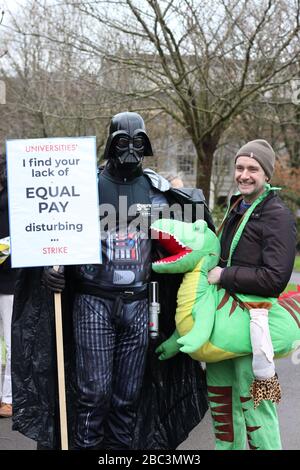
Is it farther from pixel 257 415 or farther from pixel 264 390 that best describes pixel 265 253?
pixel 257 415

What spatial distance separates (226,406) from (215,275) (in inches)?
29.4

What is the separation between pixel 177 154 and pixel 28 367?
62.4 ft

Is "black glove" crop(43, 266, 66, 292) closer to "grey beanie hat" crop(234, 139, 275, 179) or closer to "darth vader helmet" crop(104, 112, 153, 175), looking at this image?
"darth vader helmet" crop(104, 112, 153, 175)

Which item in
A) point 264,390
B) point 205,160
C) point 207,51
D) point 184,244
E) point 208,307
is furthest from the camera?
point 205,160

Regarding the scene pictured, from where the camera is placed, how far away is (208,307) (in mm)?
3168

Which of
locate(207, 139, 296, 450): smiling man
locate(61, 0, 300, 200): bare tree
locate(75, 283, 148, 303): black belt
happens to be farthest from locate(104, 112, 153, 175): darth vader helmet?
locate(61, 0, 300, 200): bare tree

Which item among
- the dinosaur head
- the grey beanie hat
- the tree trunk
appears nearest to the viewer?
the grey beanie hat

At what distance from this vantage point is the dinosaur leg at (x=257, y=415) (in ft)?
10.4

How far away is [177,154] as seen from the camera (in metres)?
22.2

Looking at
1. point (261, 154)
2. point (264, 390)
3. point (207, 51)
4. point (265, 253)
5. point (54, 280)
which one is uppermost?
point (207, 51)

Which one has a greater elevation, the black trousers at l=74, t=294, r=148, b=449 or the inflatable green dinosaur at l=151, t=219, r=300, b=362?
the inflatable green dinosaur at l=151, t=219, r=300, b=362

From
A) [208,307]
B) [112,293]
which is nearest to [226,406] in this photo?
[208,307]

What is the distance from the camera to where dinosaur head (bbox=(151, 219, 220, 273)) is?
3281 millimetres

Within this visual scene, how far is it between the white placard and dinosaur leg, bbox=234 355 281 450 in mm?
1024
